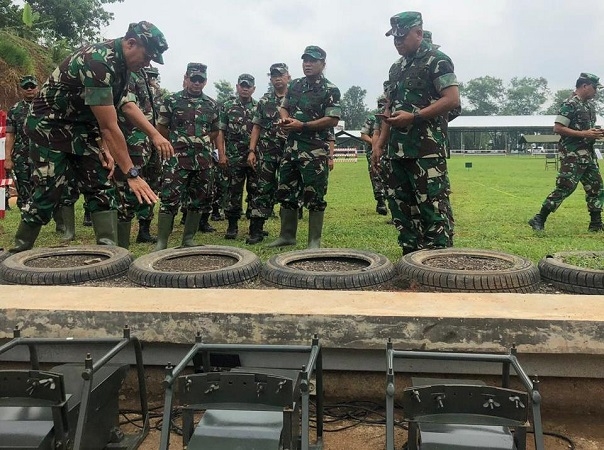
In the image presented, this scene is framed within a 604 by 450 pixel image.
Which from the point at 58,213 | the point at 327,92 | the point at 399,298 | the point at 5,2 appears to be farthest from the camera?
the point at 5,2

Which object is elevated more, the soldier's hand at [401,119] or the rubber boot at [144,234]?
the soldier's hand at [401,119]

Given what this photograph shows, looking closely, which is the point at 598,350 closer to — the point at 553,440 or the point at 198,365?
the point at 553,440

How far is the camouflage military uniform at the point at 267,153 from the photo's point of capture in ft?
20.3

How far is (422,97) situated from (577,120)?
11.2 feet

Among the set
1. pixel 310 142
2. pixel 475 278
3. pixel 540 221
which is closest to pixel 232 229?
pixel 310 142

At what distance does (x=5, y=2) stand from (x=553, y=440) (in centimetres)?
2241

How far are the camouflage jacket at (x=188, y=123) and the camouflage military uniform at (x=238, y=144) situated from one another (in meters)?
1.07

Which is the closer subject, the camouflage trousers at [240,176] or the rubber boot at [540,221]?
the rubber boot at [540,221]

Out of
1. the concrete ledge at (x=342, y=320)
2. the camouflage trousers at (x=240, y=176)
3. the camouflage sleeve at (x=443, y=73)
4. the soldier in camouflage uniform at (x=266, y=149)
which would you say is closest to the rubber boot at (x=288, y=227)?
the soldier in camouflage uniform at (x=266, y=149)

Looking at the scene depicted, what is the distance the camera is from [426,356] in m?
1.88

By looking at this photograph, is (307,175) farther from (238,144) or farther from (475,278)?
(475,278)

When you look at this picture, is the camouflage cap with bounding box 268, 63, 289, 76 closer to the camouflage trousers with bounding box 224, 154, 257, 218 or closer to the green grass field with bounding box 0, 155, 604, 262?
the camouflage trousers with bounding box 224, 154, 257, 218

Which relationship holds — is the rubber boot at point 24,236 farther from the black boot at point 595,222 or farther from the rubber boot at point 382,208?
the black boot at point 595,222

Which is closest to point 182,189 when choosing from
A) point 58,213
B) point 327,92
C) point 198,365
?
point 327,92
